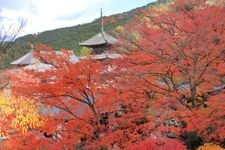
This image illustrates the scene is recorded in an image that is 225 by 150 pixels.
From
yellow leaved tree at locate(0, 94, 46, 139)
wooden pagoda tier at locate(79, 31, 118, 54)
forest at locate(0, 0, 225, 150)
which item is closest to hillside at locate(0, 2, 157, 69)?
wooden pagoda tier at locate(79, 31, 118, 54)

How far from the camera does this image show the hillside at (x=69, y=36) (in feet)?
213

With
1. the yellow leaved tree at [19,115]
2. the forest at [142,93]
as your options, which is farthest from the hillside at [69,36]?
the forest at [142,93]

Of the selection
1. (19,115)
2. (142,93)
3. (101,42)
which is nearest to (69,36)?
(101,42)

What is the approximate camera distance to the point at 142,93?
56.1ft

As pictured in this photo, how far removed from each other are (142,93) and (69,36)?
6043cm

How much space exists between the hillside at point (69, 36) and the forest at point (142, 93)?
4279cm

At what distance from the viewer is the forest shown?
1510cm

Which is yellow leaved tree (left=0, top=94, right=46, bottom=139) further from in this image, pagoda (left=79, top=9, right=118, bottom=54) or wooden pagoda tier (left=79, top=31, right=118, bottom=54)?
pagoda (left=79, top=9, right=118, bottom=54)

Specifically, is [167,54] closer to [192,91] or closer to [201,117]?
[192,91]

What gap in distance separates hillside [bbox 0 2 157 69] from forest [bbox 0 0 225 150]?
42793 millimetres

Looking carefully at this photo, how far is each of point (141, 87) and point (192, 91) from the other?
233 cm

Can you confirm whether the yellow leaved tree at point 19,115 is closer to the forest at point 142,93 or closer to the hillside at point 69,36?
the forest at point 142,93

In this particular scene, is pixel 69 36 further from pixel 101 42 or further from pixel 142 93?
pixel 142 93

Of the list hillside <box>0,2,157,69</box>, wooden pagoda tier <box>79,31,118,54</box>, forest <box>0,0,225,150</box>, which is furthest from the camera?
hillside <box>0,2,157,69</box>
